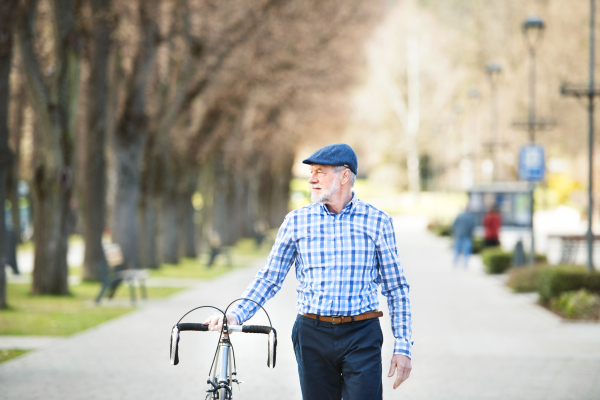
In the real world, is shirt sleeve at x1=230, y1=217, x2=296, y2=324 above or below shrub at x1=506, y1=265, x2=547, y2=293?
above

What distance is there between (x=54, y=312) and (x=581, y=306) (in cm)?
779

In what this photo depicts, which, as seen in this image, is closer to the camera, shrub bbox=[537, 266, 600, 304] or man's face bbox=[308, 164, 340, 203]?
man's face bbox=[308, 164, 340, 203]

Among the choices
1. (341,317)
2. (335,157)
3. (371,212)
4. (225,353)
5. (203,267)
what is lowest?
(203,267)

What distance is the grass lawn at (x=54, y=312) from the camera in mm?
12109

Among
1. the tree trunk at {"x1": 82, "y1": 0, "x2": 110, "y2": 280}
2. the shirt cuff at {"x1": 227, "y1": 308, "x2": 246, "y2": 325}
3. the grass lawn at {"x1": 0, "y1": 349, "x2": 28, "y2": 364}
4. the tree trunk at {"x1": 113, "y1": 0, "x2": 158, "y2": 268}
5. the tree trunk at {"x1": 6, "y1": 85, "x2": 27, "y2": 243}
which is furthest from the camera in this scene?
the tree trunk at {"x1": 6, "y1": 85, "x2": 27, "y2": 243}

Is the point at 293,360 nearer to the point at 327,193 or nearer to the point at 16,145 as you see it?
the point at 327,193

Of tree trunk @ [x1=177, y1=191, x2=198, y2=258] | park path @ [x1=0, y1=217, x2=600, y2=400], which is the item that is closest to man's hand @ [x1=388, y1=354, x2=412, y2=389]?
park path @ [x1=0, y1=217, x2=600, y2=400]

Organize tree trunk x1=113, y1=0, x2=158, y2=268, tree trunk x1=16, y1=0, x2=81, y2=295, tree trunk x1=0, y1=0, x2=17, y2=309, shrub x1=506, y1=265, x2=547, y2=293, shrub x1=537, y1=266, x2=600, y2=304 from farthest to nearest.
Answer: tree trunk x1=113, y1=0, x2=158, y2=268 < shrub x1=506, y1=265, x2=547, y2=293 < tree trunk x1=16, y1=0, x2=81, y2=295 < shrub x1=537, y1=266, x2=600, y2=304 < tree trunk x1=0, y1=0, x2=17, y2=309

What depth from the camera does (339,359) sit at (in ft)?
13.7

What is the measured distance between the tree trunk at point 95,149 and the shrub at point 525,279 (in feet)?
27.1

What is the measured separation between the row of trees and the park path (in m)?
3.31

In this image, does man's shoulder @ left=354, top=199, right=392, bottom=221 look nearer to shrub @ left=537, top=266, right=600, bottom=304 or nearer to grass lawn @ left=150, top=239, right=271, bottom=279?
shrub @ left=537, top=266, right=600, bottom=304

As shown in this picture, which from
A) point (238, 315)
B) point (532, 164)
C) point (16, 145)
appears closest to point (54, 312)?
point (532, 164)

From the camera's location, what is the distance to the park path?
26.5 feet
